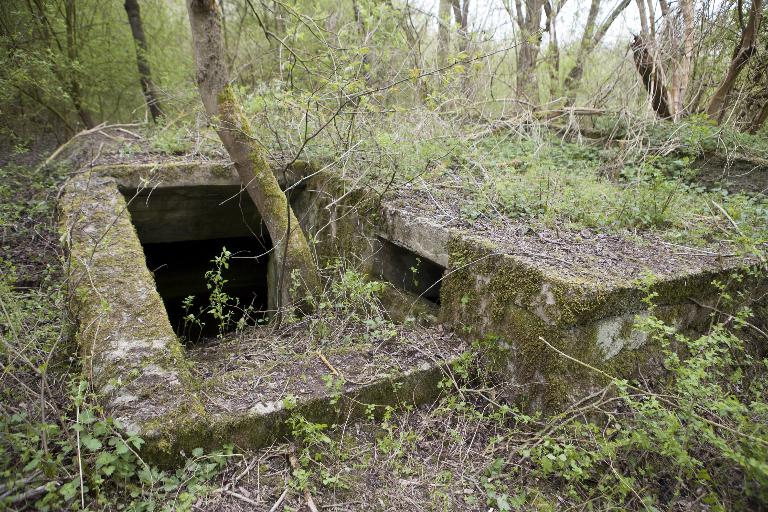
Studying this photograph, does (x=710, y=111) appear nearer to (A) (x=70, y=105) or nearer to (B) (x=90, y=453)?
(B) (x=90, y=453)

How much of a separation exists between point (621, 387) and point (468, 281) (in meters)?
1.13

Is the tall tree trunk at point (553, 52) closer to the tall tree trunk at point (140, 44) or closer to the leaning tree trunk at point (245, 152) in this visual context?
the leaning tree trunk at point (245, 152)

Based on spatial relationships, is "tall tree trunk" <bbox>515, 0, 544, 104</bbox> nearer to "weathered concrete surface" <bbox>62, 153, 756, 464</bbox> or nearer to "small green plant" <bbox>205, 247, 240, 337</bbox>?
"weathered concrete surface" <bbox>62, 153, 756, 464</bbox>

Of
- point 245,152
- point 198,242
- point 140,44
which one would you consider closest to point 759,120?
point 245,152

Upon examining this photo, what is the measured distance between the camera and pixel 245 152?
12.4ft

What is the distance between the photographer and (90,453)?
6.14 ft

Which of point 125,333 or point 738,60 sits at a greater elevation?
point 738,60

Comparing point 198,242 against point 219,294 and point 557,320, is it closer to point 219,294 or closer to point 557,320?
point 219,294

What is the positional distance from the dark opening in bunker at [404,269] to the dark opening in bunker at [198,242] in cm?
110

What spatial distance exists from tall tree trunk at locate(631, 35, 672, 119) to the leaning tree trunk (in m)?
4.57

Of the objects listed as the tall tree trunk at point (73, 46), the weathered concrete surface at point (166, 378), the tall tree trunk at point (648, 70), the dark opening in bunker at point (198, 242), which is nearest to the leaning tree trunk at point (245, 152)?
the dark opening in bunker at point (198, 242)

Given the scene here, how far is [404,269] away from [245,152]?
173 cm

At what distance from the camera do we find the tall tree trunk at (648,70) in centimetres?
532

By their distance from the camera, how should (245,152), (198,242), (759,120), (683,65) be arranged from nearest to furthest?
(245,152) < (759,120) < (683,65) < (198,242)
